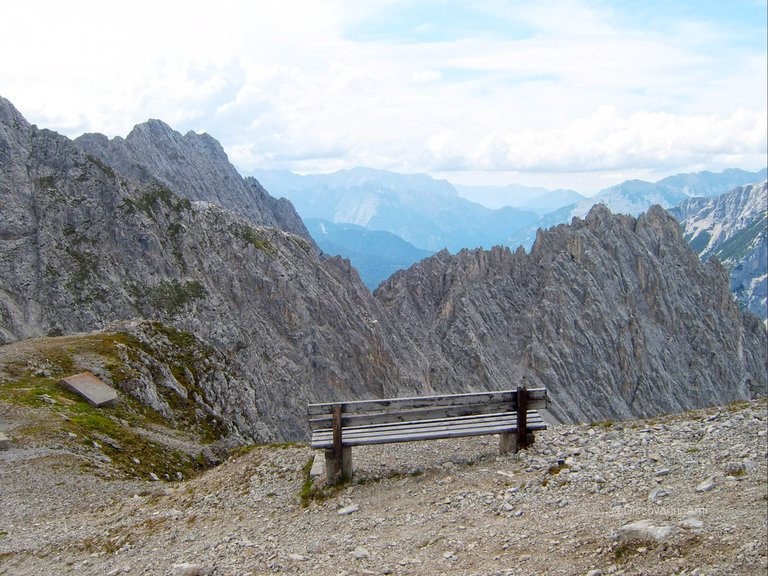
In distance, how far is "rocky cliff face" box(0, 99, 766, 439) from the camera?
299 feet

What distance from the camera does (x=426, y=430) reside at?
17.5 m

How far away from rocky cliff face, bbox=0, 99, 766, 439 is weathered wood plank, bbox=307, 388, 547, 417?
24764 mm

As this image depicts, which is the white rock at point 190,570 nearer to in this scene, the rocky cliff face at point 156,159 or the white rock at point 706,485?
the white rock at point 706,485

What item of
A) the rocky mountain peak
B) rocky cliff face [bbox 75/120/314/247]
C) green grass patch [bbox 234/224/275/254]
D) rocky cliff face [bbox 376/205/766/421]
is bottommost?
rocky cliff face [bbox 376/205/766/421]

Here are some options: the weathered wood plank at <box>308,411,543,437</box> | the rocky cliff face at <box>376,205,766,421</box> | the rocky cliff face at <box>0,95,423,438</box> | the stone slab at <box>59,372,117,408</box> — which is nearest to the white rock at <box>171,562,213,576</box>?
the weathered wood plank at <box>308,411,543,437</box>

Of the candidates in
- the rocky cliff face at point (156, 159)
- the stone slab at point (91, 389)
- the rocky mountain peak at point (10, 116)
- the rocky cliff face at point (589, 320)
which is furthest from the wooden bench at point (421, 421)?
the rocky cliff face at point (156, 159)

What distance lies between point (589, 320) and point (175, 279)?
8851 cm

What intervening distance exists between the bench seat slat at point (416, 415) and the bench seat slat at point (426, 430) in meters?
→ 0.16

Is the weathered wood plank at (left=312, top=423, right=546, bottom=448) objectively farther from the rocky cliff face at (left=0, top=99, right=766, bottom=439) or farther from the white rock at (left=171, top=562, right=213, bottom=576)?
the rocky cliff face at (left=0, top=99, right=766, bottom=439)

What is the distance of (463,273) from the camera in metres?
142

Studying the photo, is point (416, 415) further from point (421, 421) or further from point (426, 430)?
point (426, 430)

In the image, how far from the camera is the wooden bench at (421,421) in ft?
55.9

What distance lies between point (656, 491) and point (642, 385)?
13350cm

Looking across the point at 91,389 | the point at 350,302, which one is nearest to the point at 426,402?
the point at 91,389
